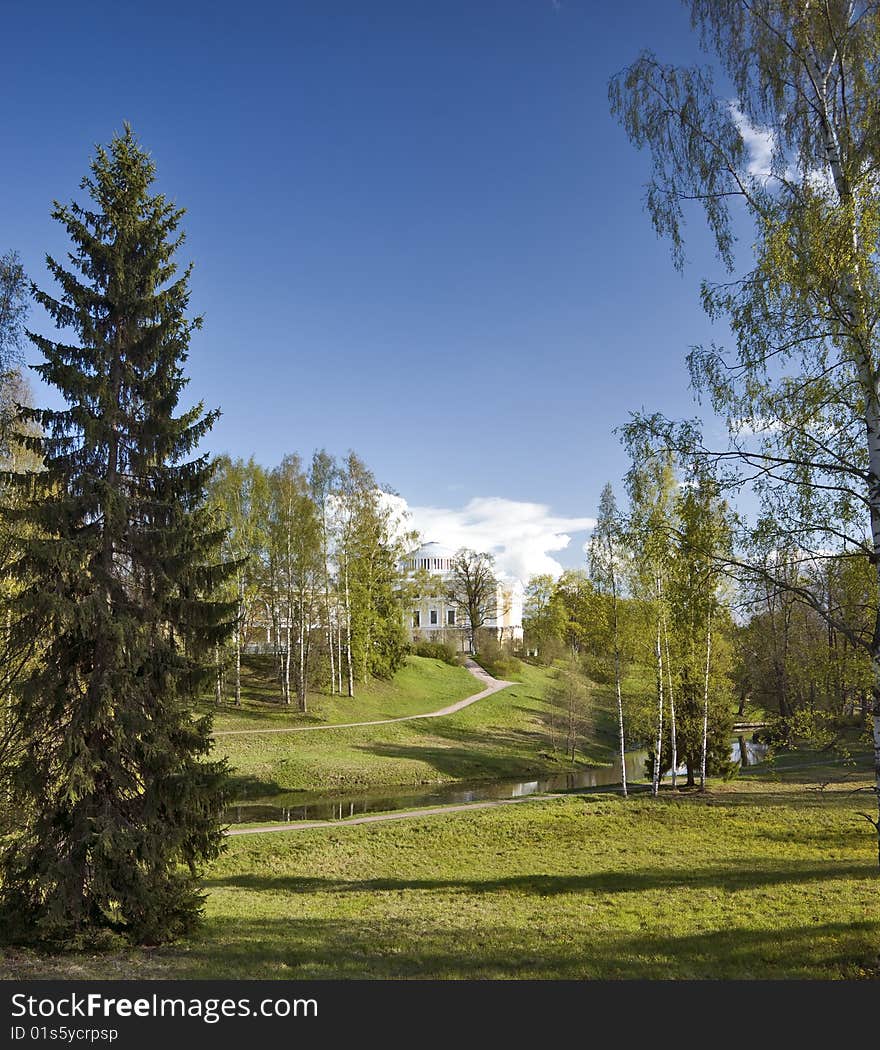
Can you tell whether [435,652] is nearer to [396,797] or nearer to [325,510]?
[325,510]

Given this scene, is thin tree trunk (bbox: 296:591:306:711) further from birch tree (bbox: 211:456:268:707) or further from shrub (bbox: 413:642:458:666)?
shrub (bbox: 413:642:458:666)

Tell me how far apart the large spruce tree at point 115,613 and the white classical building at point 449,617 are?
54081 millimetres

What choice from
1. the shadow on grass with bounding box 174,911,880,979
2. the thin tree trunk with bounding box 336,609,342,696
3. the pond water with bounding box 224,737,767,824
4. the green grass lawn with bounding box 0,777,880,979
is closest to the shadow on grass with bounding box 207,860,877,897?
the green grass lawn with bounding box 0,777,880,979

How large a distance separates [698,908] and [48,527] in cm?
1139

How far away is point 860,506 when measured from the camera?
28.8 ft

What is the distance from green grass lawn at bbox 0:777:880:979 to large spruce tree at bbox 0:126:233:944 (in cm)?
95

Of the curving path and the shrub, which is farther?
the shrub

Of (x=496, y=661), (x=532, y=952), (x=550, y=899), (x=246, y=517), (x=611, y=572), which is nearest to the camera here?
(x=532, y=952)

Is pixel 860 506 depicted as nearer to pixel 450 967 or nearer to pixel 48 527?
pixel 450 967

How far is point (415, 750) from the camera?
35562 millimetres

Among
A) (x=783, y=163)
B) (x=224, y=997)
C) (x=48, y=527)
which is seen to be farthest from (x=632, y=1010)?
(x=783, y=163)

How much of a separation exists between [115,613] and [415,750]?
27817 mm

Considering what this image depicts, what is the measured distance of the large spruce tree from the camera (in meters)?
9.09

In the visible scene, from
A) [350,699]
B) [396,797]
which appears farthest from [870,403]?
[350,699]
